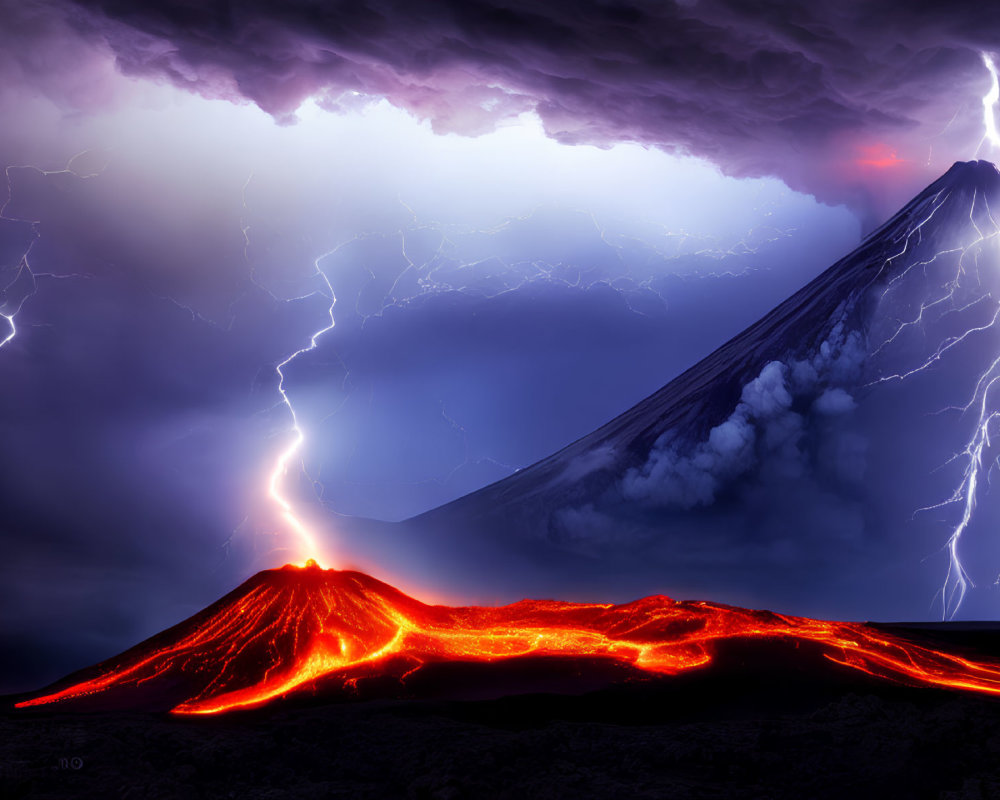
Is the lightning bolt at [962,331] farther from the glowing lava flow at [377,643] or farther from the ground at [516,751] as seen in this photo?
the ground at [516,751]

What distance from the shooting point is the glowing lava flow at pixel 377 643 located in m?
7.56

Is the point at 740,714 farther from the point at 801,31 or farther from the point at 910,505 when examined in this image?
the point at 801,31

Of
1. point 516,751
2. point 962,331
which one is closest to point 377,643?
point 516,751

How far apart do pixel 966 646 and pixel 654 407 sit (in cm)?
857

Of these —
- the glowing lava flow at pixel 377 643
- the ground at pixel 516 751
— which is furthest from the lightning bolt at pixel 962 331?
the ground at pixel 516 751

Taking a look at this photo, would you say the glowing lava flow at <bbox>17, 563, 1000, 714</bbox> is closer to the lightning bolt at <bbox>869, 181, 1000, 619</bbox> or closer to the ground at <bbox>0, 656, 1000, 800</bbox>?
the ground at <bbox>0, 656, 1000, 800</bbox>

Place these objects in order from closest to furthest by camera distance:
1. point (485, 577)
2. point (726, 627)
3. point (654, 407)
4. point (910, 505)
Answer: point (726, 627), point (910, 505), point (485, 577), point (654, 407)

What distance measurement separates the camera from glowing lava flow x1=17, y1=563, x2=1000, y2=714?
7559mm

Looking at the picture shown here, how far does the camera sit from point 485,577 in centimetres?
1566

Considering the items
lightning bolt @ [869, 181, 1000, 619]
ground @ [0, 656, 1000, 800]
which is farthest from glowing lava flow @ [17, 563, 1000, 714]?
lightning bolt @ [869, 181, 1000, 619]

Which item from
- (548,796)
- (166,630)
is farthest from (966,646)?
(166,630)

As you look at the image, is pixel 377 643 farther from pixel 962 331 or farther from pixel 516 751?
pixel 962 331

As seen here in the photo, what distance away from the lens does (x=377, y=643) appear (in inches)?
330

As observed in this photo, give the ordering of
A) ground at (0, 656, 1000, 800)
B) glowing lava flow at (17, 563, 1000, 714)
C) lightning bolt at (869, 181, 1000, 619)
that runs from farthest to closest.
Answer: lightning bolt at (869, 181, 1000, 619)
glowing lava flow at (17, 563, 1000, 714)
ground at (0, 656, 1000, 800)
